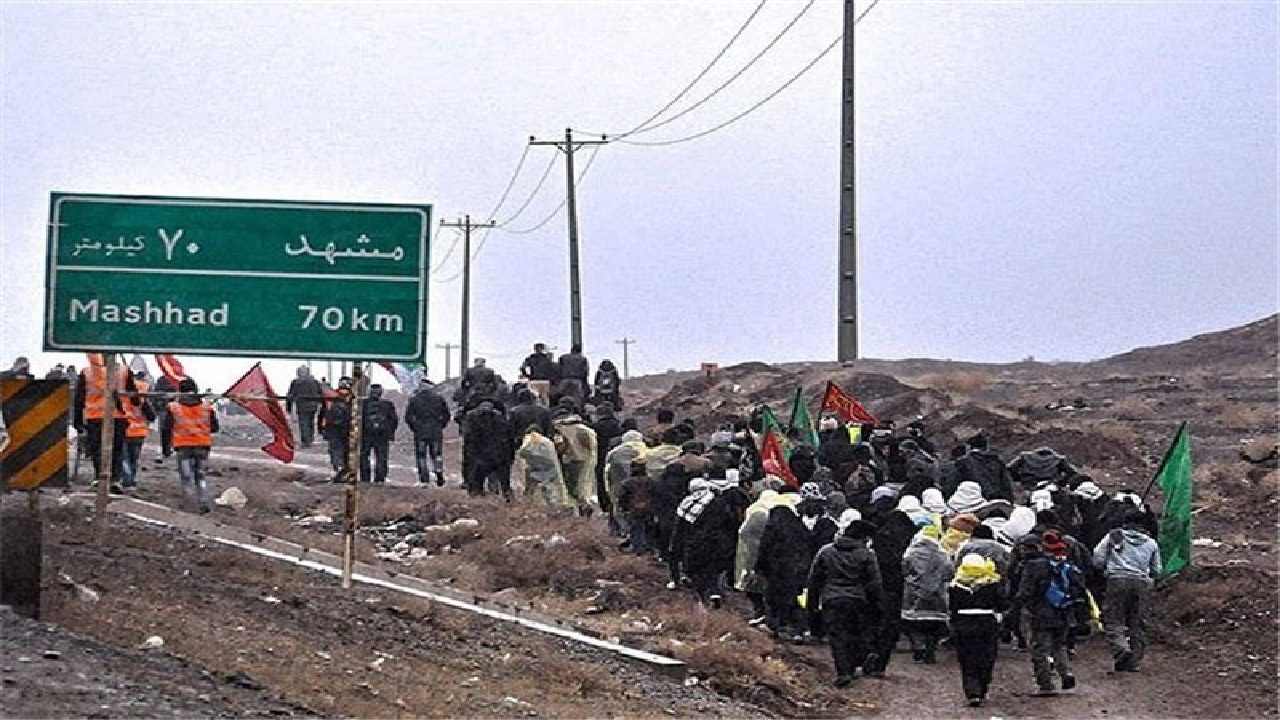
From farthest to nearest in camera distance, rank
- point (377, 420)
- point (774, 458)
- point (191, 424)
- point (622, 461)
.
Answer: point (377, 420) → point (774, 458) → point (622, 461) → point (191, 424)

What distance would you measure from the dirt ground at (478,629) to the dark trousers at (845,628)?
0.26 m

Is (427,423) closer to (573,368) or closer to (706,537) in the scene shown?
(573,368)

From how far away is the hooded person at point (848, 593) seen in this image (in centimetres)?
1630

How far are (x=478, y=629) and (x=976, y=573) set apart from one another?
4.35 meters

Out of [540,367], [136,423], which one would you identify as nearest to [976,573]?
[136,423]

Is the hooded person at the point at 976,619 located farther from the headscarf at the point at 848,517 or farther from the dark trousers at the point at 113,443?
the dark trousers at the point at 113,443

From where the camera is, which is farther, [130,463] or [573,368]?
[573,368]

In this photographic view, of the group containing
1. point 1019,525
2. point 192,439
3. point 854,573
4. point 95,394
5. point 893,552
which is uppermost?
point 95,394

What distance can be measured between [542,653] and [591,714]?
2307 millimetres

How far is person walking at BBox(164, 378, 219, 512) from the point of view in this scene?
2091cm

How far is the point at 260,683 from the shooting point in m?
11.6

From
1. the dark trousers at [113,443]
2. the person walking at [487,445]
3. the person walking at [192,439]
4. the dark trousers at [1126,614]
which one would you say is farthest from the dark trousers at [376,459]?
the dark trousers at [1126,614]

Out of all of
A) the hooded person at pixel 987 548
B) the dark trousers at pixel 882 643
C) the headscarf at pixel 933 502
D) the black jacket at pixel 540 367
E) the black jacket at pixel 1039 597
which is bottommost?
the dark trousers at pixel 882 643

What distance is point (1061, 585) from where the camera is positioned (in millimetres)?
16438
